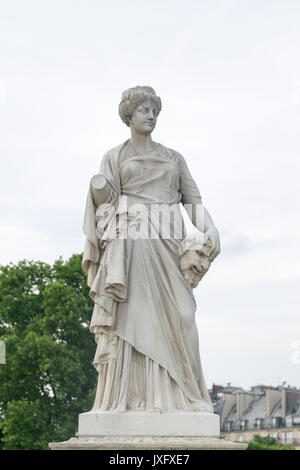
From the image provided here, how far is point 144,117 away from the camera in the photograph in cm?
879

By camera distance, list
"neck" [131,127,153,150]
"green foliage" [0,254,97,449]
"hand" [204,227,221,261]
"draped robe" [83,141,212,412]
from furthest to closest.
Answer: "green foliage" [0,254,97,449] < "neck" [131,127,153,150] < "hand" [204,227,221,261] < "draped robe" [83,141,212,412]

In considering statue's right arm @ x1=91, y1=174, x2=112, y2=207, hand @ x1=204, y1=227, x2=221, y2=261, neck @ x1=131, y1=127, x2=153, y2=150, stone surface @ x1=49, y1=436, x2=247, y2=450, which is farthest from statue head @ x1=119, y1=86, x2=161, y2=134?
stone surface @ x1=49, y1=436, x2=247, y2=450

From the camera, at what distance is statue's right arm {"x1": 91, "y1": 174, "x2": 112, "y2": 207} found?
8414 millimetres

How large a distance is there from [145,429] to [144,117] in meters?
3.65

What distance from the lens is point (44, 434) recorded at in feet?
96.3

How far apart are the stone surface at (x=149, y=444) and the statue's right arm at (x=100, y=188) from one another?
2.74 meters

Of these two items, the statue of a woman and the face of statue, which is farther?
the face of statue

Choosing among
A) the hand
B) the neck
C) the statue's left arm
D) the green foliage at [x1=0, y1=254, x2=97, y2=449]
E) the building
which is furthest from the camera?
the building

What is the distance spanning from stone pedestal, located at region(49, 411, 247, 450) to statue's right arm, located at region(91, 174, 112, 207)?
2.47 m

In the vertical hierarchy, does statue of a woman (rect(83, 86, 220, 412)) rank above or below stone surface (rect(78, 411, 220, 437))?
above

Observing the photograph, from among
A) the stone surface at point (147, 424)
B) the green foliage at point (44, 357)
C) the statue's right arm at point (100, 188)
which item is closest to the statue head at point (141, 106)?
the statue's right arm at point (100, 188)

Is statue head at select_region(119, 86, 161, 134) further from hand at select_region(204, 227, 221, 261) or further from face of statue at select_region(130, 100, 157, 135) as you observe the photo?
hand at select_region(204, 227, 221, 261)

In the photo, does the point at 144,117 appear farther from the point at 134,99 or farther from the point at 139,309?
the point at 139,309

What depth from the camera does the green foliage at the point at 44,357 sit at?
29.6 m
